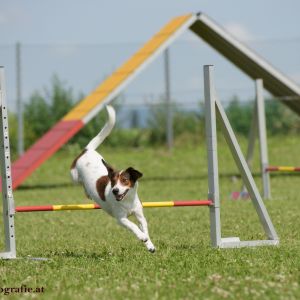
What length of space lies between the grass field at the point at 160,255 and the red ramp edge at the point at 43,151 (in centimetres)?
47

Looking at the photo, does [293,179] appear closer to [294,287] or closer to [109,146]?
[109,146]

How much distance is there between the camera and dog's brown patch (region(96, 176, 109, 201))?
715 centimetres

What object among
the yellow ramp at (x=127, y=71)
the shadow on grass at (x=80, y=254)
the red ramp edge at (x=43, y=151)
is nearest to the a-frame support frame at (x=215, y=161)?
the shadow on grass at (x=80, y=254)

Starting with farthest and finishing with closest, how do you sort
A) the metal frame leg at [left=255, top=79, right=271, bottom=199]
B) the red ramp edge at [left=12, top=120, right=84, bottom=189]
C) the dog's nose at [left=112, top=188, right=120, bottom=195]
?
the red ramp edge at [left=12, top=120, right=84, bottom=189] → the metal frame leg at [left=255, top=79, right=271, bottom=199] → the dog's nose at [left=112, top=188, right=120, bottom=195]

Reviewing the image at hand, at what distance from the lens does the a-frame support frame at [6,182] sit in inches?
277

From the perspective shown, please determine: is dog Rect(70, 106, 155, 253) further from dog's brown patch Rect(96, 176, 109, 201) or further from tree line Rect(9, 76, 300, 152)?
tree line Rect(9, 76, 300, 152)

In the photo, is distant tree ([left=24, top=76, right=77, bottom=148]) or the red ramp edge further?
distant tree ([left=24, top=76, right=77, bottom=148])

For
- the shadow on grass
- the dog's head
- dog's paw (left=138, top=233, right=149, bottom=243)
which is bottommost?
the shadow on grass

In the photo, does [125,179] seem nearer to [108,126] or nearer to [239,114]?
[108,126]

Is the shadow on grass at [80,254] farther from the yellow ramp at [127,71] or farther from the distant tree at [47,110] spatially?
the distant tree at [47,110]

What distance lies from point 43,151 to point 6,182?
8309mm

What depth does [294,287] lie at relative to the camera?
17.2 feet

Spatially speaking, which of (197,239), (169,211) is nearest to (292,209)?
(169,211)

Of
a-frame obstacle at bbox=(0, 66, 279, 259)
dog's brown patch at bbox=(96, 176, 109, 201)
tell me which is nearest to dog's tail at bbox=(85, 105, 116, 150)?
dog's brown patch at bbox=(96, 176, 109, 201)
